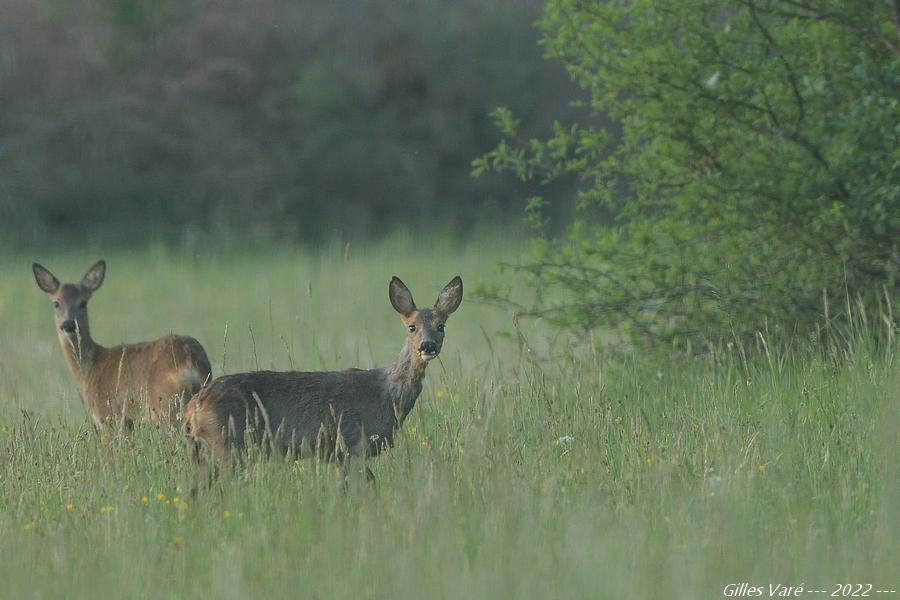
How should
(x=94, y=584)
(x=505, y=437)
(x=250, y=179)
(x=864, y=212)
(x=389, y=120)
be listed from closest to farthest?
(x=94, y=584)
(x=505, y=437)
(x=864, y=212)
(x=250, y=179)
(x=389, y=120)

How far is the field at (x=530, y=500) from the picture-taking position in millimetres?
5016

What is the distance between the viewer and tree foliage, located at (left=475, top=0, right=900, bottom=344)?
9.04m

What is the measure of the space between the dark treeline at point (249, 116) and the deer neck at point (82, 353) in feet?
50.9

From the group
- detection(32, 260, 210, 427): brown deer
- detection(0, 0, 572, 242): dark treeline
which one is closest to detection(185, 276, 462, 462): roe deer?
detection(32, 260, 210, 427): brown deer

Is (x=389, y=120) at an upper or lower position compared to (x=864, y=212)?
upper

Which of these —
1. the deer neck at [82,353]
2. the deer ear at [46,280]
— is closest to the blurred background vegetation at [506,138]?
the deer neck at [82,353]

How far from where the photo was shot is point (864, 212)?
8.81m

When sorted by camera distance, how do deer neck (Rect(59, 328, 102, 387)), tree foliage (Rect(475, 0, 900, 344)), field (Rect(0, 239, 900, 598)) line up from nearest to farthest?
field (Rect(0, 239, 900, 598)) < tree foliage (Rect(475, 0, 900, 344)) < deer neck (Rect(59, 328, 102, 387))

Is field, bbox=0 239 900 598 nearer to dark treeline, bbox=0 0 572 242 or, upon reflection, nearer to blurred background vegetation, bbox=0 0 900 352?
blurred background vegetation, bbox=0 0 900 352

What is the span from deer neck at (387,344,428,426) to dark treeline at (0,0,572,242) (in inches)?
723

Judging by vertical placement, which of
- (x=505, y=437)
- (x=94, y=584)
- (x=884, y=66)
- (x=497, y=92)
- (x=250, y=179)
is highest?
(x=497, y=92)

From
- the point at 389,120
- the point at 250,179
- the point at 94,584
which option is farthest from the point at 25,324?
the point at 389,120

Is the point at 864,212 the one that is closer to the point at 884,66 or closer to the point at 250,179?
the point at 884,66

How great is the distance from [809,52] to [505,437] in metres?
4.00
